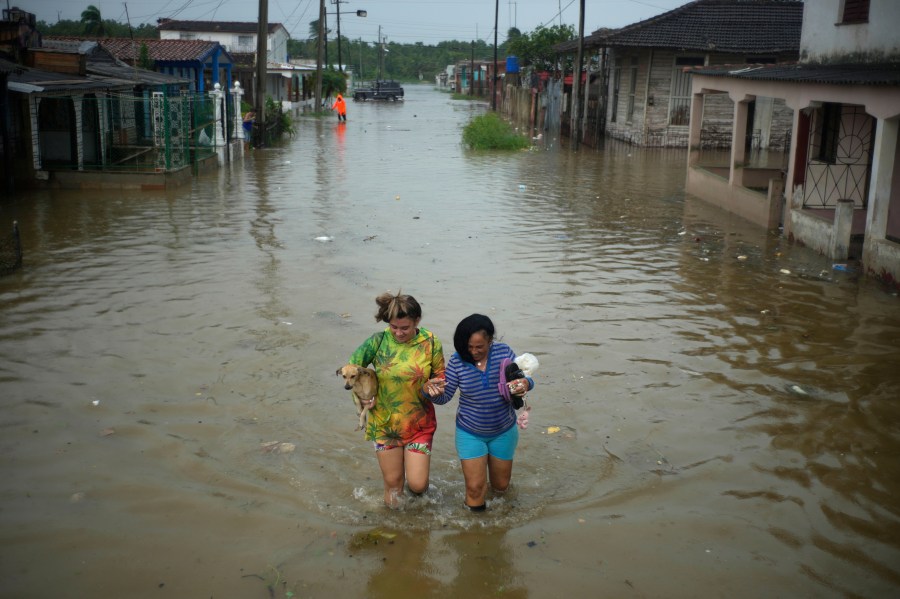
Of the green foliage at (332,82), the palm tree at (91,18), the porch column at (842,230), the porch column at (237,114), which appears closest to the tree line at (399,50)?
the palm tree at (91,18)

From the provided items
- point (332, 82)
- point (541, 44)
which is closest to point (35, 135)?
point (541, 44)

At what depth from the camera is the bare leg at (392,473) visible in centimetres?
509

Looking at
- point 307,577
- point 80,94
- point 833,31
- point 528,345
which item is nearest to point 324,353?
point 528,345

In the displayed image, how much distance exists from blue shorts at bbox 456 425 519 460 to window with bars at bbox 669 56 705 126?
27161 mm

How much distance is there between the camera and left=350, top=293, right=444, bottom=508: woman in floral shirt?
4.98 meters

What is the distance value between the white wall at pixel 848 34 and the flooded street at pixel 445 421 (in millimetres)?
3539

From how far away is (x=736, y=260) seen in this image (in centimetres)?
1244

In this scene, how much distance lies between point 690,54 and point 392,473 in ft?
91.3

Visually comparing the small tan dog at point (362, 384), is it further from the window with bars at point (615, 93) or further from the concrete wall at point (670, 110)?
the window with bars at point (615, 93)

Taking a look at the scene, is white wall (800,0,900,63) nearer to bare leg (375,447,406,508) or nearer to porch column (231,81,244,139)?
bare leg (375,447,406,508)

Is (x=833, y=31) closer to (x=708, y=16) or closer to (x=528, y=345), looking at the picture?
(x=528, y=345)

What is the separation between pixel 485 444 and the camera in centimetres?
502

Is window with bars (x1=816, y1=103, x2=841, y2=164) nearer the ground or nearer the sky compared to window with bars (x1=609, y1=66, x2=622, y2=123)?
nearer the ground

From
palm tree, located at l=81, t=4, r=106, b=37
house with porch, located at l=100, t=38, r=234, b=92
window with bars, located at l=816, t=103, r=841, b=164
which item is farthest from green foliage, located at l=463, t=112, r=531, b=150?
palm tree, located at l=81, t=4, r=106, b=37
